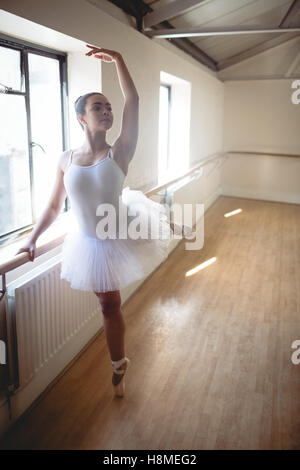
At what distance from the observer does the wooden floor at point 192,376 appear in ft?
6.51

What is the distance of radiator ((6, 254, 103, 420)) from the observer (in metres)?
1.96

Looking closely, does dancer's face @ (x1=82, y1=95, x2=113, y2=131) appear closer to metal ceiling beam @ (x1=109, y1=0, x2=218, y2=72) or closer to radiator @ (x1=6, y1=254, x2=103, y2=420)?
radiator @ (x1=6, y1=254, x2=103, y2=420)

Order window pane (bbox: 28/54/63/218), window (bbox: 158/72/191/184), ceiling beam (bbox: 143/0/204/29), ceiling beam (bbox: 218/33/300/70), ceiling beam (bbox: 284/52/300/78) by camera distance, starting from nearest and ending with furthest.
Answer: window pane (bbox: 28/54/63/218) < ceiling beam (bbox: 143/0/204/29) < window (bbox: 158/72/191/184) < ceiling beam (bbox: 218/33/300/70) < ceiling beam (bbox: 284/52/300/78)

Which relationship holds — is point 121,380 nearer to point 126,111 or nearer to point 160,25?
point 126,111

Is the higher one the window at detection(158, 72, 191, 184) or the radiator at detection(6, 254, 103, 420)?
the window at detection(158, 72, 191, 184)

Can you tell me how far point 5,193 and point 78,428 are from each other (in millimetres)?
1322

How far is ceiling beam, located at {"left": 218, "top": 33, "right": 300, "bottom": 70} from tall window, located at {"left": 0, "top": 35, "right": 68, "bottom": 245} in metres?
4.86

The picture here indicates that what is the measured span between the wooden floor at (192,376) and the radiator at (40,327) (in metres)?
0.11

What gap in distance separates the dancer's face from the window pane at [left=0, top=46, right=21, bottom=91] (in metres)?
0.69

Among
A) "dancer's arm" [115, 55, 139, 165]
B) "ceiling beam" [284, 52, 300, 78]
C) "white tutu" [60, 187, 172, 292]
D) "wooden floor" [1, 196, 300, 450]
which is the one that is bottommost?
"wooden floor" [1, 196, 300, 450]

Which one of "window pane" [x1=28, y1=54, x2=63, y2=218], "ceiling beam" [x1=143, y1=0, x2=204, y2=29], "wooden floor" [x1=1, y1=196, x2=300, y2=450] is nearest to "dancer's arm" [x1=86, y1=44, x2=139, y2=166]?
"window pane" [x1=28, y1=54, x2=63, y2=218]

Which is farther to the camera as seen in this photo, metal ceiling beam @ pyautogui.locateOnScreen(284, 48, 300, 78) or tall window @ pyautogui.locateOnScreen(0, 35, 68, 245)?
metal ceiling beam @ pyautogui.locateOnScreen(284, 48, 300, 78)

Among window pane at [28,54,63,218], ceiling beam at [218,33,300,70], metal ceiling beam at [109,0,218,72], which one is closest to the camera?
window pane at [28,54,63,218]

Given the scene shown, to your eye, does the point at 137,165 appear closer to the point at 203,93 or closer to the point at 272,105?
the point at 203,93
